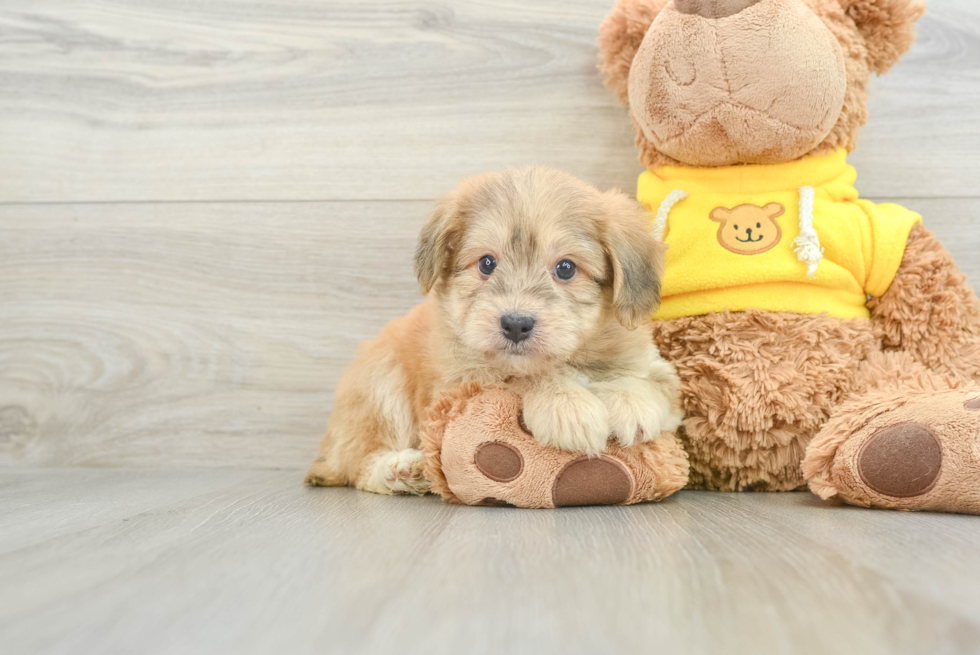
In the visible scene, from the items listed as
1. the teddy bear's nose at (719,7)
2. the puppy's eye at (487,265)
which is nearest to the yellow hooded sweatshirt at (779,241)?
the teddy bear's nose at (719,7)

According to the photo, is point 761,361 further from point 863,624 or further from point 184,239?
point 184,239

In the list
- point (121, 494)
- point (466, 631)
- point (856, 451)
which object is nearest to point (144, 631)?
point (466, 631)

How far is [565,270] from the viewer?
65.1 inches

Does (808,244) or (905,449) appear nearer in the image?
(905,449)

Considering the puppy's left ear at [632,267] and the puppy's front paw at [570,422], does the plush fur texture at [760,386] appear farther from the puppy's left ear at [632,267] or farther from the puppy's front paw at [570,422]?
the puppy's front paw at [570,422]

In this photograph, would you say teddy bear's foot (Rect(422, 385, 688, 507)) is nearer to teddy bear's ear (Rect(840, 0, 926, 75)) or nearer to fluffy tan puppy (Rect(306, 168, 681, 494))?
fluffy tan puppy (Rect(306, 168, 681, 494))

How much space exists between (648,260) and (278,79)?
1.46 meters

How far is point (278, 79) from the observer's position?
7.90ft

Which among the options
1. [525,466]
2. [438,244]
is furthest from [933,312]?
[438,244]

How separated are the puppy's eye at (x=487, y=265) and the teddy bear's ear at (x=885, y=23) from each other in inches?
43.9

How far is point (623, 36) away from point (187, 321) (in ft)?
5.43

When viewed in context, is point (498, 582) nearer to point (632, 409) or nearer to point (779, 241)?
point (632, 409)

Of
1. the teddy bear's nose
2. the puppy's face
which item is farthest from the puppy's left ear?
the teddy bear's nose

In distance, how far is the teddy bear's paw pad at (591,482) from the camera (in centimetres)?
153
